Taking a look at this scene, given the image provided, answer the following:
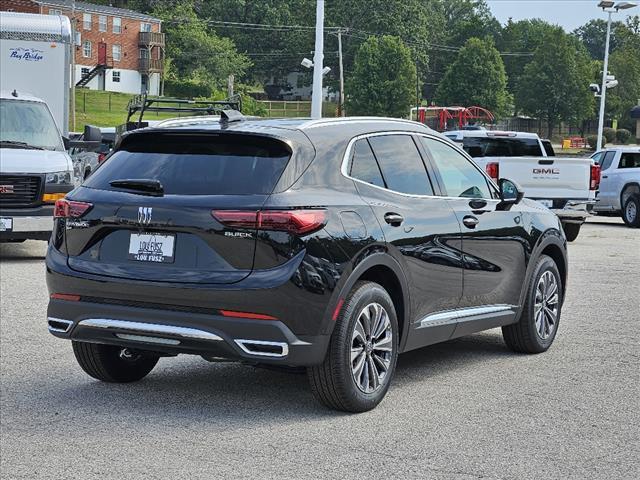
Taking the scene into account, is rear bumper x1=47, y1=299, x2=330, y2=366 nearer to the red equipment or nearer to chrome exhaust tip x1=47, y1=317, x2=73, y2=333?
chrome exhaust tip x1=47, y1=317, x2=73, y2=333

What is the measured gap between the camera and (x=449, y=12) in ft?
576

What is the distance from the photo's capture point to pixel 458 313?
8.01 m

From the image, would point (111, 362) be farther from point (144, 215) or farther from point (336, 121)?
point (336, 121)

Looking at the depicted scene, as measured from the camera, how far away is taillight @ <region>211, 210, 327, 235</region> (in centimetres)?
648

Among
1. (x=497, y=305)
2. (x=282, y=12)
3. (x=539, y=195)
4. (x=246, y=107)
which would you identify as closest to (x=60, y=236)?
(x=497, y=305)

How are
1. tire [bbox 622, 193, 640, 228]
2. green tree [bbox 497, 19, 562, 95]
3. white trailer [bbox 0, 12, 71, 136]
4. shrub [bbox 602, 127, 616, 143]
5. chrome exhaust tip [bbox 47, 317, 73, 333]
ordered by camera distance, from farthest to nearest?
green tree [bbox 497, 19, 562, 95] → shrub [bbox 602, 127, 616, 143] → tire [bbox 622, 193, 640, 228] → white trailer [bbox 0, 12, 71, 136] → chrome exhaust tip [bbox 47, 317, 73, 333]

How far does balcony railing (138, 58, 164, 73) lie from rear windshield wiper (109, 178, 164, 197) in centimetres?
10122

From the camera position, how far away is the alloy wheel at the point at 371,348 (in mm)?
6859

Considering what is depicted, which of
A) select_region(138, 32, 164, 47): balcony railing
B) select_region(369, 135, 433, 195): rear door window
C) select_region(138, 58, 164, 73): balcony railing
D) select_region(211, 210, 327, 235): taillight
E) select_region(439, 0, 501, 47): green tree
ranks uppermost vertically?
select_region(439, 0, 501, 47): green tree

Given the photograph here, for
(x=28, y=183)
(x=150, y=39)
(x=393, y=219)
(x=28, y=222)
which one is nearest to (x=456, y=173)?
(x=393, y=219)

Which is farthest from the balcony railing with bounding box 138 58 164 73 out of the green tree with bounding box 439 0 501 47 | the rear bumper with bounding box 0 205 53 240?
the rear bumper with bounding box 0 205 53 240

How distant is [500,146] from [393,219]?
1613 centimetres

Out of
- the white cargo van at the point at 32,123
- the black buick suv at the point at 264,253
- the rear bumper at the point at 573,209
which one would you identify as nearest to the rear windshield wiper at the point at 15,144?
the white cargo van at the point at 32,123

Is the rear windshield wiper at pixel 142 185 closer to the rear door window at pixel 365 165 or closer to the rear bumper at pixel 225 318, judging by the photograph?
the rear bumper at pixel 225 318
